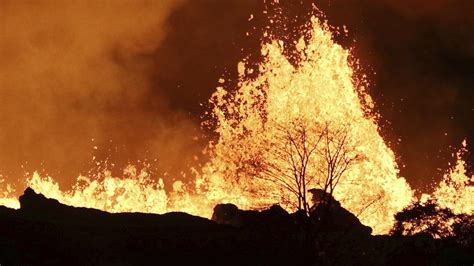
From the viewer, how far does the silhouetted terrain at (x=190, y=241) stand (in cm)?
3478

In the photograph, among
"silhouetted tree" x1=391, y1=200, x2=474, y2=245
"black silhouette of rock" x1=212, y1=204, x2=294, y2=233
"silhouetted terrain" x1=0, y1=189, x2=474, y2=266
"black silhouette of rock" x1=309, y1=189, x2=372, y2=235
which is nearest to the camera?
"silhouetted terrain" x1=0, y1=189, x2=474, y2=266

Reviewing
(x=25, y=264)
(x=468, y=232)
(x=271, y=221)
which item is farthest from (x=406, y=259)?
(x=25, y=264)

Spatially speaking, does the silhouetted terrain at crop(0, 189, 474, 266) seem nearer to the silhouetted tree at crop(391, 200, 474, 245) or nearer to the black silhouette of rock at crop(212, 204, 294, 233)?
the black silhouette of rock at crop(212, 204, 294, 233)

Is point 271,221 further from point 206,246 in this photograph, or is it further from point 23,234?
point 23,234

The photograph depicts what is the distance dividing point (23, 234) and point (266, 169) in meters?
18.5

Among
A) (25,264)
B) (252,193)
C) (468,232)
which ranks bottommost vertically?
(25,264)

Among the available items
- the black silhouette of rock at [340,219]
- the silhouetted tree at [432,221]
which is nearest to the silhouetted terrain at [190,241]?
the silhouetted tree at [432,221]

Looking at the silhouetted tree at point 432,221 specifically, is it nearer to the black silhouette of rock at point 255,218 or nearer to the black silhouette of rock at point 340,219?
the black silhouette of rock at point 340,219

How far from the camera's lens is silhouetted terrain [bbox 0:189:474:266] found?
1369 inches

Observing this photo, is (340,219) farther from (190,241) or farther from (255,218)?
(190,241)

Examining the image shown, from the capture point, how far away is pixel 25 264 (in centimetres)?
3228

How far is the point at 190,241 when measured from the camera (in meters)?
40.0

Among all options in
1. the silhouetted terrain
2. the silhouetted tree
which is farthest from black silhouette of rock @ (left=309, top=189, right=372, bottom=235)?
the silhouetted tree

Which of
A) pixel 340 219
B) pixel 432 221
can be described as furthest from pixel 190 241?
→ pixel 340 219
